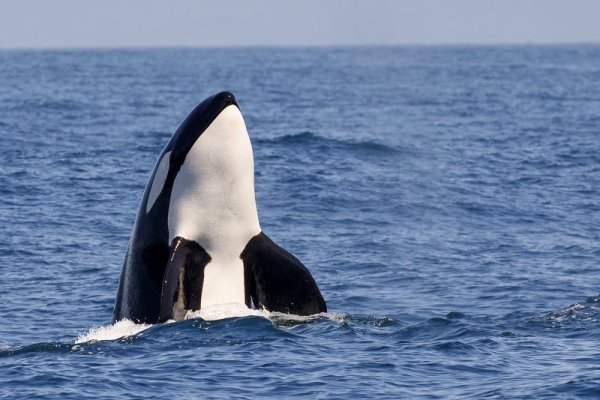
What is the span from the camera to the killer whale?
17.1 metres

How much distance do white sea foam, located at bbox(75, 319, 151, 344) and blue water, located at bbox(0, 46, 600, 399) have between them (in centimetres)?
11

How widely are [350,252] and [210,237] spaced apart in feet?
29.7

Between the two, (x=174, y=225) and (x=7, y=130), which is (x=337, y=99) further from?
(x=174, y=225)

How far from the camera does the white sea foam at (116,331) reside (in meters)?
17.0

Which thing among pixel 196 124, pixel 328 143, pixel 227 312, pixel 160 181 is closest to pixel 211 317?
pixel 227 312

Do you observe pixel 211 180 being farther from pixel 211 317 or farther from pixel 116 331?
pixel 116 331

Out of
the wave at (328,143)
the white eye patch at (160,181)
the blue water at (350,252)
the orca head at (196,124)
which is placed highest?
the orca head at (196,124)

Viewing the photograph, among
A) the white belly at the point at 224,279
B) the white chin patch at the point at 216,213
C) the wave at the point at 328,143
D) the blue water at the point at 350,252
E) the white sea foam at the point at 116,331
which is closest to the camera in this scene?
the blue water at the point at 350,252

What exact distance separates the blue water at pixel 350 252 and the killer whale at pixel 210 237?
19.0 inches

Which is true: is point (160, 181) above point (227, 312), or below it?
above

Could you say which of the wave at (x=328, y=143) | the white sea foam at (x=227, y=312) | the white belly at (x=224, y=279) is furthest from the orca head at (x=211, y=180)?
the wave at (x=328, y=143)

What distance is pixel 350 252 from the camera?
85.7 ft

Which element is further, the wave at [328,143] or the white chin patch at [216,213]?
the wave at [328,143]

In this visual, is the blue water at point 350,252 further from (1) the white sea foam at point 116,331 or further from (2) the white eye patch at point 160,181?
(2) the white eye patch at point 160,181
